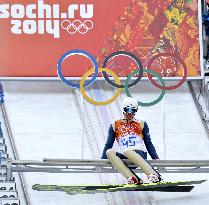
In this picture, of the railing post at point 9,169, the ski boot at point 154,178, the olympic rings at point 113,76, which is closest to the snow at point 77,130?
the railing post at point 9,169

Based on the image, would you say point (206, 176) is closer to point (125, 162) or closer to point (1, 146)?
point (125, 162)

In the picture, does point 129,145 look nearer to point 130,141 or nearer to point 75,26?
point 130,141

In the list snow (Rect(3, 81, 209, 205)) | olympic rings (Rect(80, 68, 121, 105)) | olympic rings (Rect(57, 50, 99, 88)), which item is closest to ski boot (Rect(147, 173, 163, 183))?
snow (Rect(3, 81, 209, 205))

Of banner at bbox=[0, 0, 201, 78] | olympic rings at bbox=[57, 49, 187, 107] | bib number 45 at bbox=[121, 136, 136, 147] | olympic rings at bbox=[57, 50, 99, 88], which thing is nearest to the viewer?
bib number 45 at bbox=[121, 136, 136, 147]

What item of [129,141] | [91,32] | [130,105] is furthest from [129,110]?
[91,32]

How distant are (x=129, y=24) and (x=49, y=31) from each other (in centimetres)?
113

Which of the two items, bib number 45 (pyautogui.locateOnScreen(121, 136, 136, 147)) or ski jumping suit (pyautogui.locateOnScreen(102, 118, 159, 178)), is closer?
ski jumping suit (pyautogui.locateOnScreen(102, 118, 159, 178))

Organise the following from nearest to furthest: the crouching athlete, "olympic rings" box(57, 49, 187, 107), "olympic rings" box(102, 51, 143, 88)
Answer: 1. the crouching athlete
2. "olympic rings" box(57, 49, 187, 107)
3. "olympic rings" box(102, 51, 143, 88)

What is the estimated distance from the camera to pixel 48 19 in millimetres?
20172

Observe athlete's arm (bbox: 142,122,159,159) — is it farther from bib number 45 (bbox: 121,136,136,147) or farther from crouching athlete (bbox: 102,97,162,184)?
bib number 45 (bbox: 121,136,136,147)

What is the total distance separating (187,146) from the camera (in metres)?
18.5

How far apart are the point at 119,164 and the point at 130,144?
36 cm

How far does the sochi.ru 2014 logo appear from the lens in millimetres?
20125

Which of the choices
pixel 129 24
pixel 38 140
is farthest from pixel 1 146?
pixel 129 24
